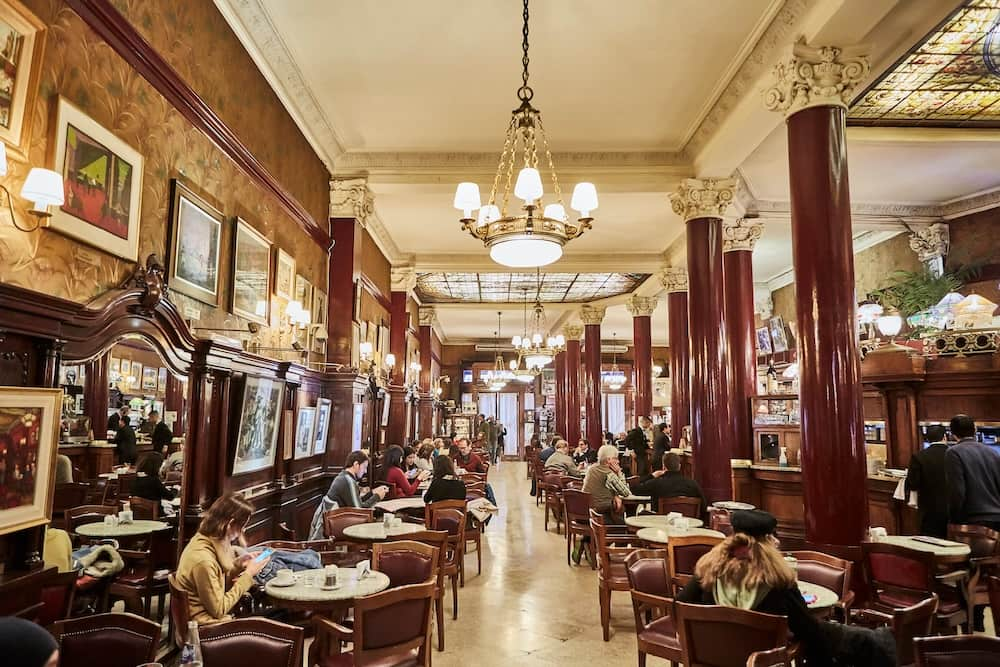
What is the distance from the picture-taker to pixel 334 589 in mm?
3844

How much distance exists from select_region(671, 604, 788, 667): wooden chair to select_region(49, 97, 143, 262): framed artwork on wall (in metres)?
3.76

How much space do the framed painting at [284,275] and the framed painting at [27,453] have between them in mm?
3585

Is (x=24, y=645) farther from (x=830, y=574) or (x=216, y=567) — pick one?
(x=830, y=574)

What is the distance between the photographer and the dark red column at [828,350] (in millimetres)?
4992

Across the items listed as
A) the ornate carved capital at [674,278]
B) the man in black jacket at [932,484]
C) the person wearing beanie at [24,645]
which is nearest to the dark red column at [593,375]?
the ornate carved capital at [674,278]

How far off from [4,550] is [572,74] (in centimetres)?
613

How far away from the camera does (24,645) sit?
1.44 metres

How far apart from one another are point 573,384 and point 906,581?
60.2ft

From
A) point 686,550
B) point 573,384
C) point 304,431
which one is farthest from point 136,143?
point 573,384

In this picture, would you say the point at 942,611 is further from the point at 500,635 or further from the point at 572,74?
the point at 572,74

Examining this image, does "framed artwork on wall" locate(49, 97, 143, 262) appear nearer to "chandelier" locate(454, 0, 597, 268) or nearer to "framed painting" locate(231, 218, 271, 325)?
"framed painting" locate(231, 218, 271, 325)

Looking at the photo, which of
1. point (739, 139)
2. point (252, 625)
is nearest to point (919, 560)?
point (252, 625)

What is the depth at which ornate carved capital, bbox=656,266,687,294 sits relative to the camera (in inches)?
549

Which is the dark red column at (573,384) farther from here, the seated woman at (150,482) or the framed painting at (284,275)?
the seated woman at (150,482)
